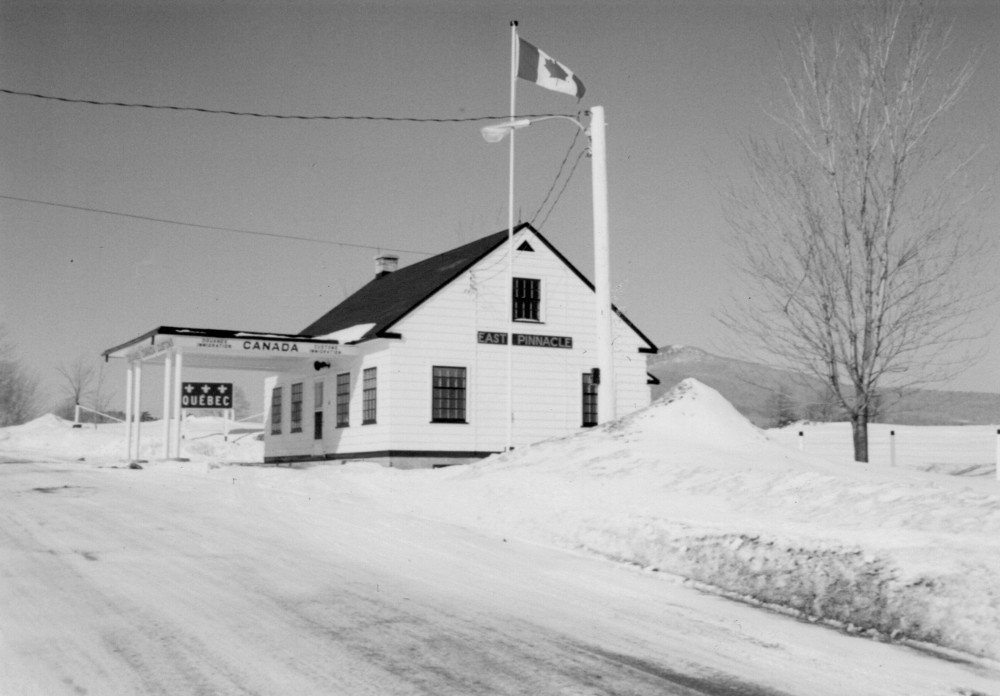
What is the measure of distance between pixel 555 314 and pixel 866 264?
13.0 meters

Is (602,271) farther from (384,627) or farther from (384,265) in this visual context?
(384,265)

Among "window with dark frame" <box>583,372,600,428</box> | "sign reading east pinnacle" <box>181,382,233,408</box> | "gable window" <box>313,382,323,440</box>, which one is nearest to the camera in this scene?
"window with dark frame" <box>583,372,600,428</box>

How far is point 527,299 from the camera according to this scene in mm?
28609

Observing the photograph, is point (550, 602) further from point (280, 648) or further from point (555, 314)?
point (555, 314)

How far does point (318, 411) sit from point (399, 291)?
4.55 metres

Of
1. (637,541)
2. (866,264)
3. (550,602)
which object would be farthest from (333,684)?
(866,264)

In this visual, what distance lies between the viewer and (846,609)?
683 cm

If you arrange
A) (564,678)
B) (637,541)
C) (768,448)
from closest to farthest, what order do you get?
1. (564,678)
2. (637,541)
3. (768,448)

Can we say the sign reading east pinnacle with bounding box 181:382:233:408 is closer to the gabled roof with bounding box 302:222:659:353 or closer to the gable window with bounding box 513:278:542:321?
the gabled roof with bounding box 302:222:659:353

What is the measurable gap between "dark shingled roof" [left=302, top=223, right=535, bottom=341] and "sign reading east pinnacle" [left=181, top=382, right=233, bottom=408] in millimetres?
12025

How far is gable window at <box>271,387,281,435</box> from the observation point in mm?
34188

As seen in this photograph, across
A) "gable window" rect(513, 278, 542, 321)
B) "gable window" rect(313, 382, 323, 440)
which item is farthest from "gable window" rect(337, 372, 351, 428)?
"gable window" rect(513, 278, 542, 321)

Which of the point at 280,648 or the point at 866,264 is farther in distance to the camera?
the point at 866,264

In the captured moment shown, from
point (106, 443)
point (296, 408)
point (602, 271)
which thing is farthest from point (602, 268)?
point (106, 443)
